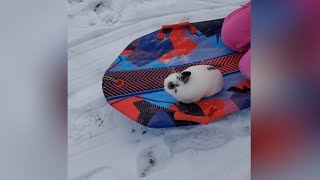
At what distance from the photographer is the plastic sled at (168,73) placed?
0.80 m

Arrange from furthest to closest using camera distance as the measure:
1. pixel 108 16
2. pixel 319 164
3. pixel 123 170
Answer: pixel 108 16 → pixel 123 170 → pixel 319 164

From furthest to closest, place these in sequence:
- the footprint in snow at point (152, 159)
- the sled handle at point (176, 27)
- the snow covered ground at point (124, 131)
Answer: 1. the sled handle at point (176, 27)
2. the footprint in snow at point (152, 159)
3. the snow covered ground at point (124, 131)

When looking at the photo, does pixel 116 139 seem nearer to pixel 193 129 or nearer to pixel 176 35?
pixel 193 129

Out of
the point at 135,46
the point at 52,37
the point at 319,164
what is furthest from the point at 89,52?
the point at 319,164

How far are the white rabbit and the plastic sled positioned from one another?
0.02 m

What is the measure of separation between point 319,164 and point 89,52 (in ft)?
2.52

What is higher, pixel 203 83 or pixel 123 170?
pixel 203 83

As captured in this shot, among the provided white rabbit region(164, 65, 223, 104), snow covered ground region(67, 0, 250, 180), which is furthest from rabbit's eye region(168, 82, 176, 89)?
snow covered ground region(67, 0, 250, 180)

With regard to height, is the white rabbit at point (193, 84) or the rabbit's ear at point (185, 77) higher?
the rabbit's ear at point (185, 77)

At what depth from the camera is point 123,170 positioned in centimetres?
73

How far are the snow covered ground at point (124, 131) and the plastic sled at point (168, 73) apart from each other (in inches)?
1.3

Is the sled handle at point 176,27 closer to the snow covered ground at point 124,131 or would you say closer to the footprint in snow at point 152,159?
the snow covered ground at point 124,131

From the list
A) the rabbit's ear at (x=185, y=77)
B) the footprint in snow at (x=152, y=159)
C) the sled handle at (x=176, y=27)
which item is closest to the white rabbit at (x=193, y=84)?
the rabbit's ear at (x=185, y=77)

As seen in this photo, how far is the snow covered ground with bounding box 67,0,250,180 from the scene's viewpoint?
638 millimetres
